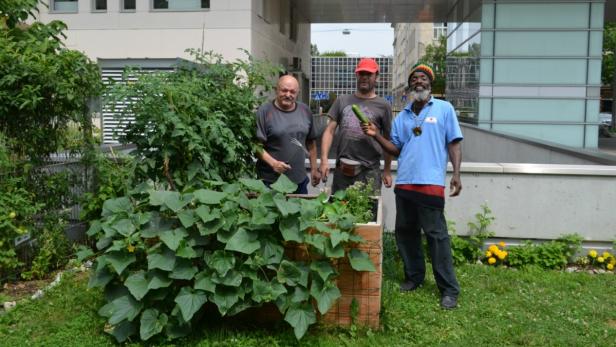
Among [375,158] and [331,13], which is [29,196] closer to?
[375,158]

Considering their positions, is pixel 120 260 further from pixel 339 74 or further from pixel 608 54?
pixel 339 74

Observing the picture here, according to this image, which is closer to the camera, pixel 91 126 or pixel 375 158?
pixel 375 158

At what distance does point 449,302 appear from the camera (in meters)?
5.16

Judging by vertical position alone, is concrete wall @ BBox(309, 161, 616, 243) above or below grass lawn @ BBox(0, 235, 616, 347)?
above

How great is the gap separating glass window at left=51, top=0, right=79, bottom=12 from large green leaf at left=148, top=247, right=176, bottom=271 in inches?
771

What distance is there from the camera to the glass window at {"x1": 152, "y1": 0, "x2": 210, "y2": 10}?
21.0m

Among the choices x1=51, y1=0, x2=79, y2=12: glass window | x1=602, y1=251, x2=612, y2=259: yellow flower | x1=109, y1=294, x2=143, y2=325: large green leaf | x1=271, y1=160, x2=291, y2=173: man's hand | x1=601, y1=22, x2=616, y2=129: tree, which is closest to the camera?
x1=109, y1=294, x2=143, y2=325: large green leaf

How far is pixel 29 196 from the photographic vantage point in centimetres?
579

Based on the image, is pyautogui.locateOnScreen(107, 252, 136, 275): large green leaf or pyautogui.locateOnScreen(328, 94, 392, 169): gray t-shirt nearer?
pyautogui.locateOnScreen(107, 252, 136, 275): large green leaf

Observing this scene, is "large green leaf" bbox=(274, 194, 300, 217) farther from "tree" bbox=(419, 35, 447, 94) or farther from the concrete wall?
"tree" bbox=(419, 35, 447, 94)

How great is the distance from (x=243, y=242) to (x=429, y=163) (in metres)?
1.76

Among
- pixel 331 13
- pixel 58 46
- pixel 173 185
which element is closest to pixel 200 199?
pixel 173 185

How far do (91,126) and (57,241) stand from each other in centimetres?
125

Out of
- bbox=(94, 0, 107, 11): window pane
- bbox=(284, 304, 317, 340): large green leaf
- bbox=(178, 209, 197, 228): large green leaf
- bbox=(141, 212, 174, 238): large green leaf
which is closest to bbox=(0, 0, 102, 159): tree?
bbox=(141, 212, 174, 238): large green leaf
